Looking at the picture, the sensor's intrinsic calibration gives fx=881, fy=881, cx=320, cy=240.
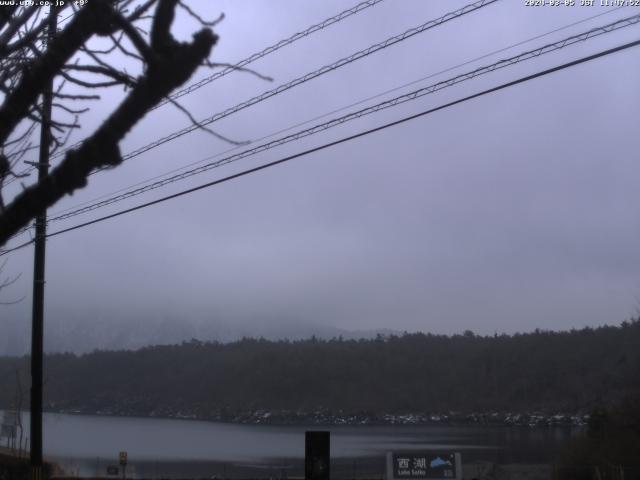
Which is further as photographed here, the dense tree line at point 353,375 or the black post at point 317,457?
the dense tree line at point 353,375

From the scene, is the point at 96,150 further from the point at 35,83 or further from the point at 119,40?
the point at 119,40

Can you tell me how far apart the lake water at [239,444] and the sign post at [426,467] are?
14.9m

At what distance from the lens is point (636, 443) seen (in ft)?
125

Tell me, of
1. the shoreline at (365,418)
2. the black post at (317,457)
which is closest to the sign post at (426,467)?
the black post at (317,457)

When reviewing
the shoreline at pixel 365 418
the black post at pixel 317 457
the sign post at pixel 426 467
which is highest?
the black post at pixel 317 457

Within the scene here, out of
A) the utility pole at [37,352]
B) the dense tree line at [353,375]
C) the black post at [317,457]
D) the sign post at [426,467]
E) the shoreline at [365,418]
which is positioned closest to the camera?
the black post at [317,457]

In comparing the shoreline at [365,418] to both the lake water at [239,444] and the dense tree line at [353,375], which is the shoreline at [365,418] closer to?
the dense tree line at [353,375]

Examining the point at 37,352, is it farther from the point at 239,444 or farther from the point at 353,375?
the point at 353,375

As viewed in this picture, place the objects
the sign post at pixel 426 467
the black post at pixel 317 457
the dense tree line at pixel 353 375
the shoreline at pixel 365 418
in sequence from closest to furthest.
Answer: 1. the black post at pixel 317 457
2. the sign post at pixel 426 467
3. the shoreline at pixel 365 418
4. the dense tree line at pixel 353 375

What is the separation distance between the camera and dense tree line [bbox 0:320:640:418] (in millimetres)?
103312

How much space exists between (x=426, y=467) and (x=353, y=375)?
96.6m

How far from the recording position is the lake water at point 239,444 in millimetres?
52531

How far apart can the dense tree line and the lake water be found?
9688mm

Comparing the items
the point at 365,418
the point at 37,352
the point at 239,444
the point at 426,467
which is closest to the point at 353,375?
the point at 365,418
